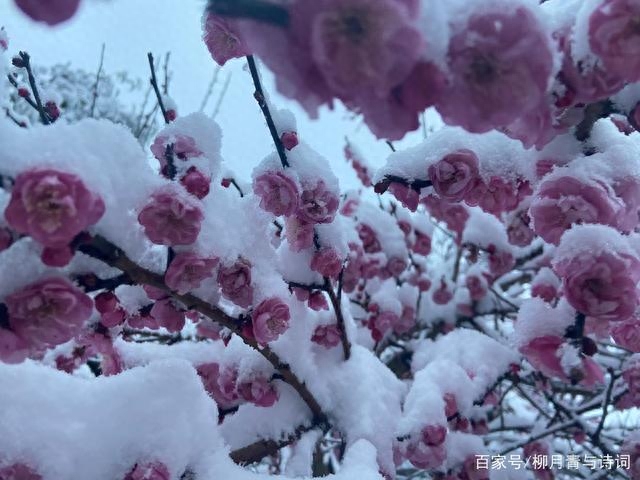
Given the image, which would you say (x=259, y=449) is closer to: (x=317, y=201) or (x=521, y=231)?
(x=317, y=201)

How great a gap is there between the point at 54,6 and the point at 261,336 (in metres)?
0.96

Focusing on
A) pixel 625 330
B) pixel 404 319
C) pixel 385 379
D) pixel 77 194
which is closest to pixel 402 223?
pixel 404 319

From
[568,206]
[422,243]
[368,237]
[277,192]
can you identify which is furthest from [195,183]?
[422,243]

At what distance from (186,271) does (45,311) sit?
0.35 metres

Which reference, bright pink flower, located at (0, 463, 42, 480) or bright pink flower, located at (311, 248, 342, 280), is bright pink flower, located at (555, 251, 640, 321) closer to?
bright pink flower, located at (311, 248, 342, 280)

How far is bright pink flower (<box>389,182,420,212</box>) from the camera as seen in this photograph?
1.74 m

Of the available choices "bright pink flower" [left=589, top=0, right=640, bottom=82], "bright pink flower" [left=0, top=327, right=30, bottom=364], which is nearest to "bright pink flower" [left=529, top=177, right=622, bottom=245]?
"bright pink flower" [left=589, top=0, right=640, bottom=82]

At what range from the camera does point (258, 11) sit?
2.94 feet

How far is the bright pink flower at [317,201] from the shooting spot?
1775 mm

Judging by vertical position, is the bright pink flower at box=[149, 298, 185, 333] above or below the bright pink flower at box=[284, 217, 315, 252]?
below

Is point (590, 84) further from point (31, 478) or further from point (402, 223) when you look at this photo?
point (402, 223)

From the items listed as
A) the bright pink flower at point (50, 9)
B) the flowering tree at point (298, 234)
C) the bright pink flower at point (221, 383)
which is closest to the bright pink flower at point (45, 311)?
the flowering tree at point (298, 234)

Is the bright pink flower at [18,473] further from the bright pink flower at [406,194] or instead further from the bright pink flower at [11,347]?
the bright pink flower at [406,194]

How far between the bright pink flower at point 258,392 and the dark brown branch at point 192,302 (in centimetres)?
7
